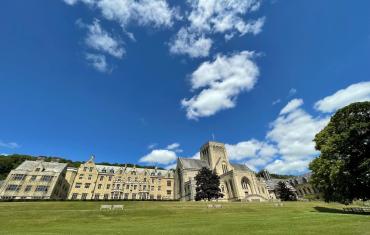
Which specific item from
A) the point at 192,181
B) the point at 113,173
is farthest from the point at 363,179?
the point at 113,173

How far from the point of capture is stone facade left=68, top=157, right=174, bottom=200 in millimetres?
72188

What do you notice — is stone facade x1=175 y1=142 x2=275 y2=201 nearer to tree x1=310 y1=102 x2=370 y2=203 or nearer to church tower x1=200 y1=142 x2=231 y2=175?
church tower x1=200 y1=142 x2=231 y2=175

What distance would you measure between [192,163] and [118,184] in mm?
29770

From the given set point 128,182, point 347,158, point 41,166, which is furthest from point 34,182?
point 347,158

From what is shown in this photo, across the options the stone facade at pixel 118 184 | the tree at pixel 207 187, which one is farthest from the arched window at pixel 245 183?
the stone facade at pixel 118 184

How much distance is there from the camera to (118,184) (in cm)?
7669

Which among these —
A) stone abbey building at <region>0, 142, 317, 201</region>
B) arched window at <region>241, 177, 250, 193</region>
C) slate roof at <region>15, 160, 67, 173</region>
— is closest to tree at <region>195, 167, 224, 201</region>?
stone abbey building at <region>0, 142, 317, 201</region>

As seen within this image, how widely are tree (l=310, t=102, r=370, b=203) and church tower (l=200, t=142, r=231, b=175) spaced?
50.5 meters

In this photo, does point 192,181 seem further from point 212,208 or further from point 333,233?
point 333,233

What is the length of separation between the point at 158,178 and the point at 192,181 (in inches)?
816

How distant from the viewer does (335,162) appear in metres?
30.1

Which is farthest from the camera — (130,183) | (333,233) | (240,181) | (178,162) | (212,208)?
(178,162)

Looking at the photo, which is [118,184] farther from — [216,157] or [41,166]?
[216,157]

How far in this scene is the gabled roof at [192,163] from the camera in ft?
259
